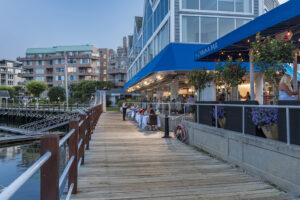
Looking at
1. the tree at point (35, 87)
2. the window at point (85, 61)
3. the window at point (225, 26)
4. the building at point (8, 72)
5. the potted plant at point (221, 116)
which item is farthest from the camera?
the building at point (8, 72)

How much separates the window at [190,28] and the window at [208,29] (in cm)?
41

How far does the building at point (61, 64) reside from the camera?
8331 cm

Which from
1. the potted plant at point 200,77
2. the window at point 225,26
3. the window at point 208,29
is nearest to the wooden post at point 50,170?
the potted plant at point 200,77

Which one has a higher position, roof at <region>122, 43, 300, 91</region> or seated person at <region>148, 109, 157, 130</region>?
roof at <region>122, 43, 300, 91</region>

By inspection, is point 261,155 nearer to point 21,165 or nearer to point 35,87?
point 21,165

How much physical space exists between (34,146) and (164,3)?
55.0 ft

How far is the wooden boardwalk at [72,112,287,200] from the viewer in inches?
169

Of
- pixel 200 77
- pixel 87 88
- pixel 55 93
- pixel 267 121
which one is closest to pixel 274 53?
pixel 267 121

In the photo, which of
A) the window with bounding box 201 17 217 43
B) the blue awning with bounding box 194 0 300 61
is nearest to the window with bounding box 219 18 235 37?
the window with bounding box 201 17 217 43

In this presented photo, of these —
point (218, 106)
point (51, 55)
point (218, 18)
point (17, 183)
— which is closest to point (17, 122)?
point (51, 55)

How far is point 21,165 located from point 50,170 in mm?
17748

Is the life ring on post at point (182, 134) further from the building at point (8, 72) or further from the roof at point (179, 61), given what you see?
the building at point (8, 72)

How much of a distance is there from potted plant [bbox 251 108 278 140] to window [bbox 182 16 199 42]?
38.2 ft

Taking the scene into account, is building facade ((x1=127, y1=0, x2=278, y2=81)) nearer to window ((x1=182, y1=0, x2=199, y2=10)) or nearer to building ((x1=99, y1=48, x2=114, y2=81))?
window ((x1=182, y1=0, x2=199, y2=10))
